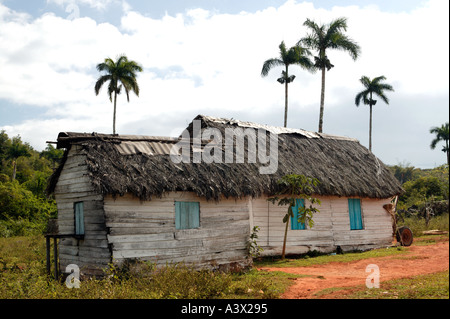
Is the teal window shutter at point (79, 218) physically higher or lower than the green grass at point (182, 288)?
higher

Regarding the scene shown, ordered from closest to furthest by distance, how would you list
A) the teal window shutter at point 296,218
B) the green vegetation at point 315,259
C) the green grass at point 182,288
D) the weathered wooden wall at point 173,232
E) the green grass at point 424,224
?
the green grass at point 182,288, the weathered wooden wall at point 173,232, the green vegetation at point 315,259, the teal window shutter at point 296,218, the green grass at point 424,224

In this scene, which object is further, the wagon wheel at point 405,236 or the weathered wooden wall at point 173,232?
the wagon wheel at point 405,236

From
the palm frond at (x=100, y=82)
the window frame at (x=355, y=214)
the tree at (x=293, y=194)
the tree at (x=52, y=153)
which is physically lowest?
the window frame at (x=355, y=214)

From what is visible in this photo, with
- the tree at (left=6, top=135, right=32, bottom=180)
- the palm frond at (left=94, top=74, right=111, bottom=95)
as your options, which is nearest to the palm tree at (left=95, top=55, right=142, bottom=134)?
the palm frond at (left=94, top=74, right=111, bottom=95)

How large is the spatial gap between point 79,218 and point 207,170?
368cm

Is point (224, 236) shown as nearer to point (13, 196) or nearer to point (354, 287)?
point (354, 287)

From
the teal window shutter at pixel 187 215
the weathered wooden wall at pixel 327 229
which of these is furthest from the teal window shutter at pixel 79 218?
the weathered wooden wall at pixel 327 229

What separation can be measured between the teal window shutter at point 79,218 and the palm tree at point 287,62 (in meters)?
21.2

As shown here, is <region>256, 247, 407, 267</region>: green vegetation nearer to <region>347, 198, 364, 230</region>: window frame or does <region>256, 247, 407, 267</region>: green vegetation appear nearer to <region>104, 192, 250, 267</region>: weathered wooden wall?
<region>347, 198, 364, 230</region>: window frame

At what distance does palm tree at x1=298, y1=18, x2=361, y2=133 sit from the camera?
28516mm

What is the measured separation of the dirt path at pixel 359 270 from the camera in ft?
30.1

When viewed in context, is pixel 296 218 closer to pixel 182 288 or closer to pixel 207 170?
pixel 207 170

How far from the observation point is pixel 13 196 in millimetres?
25328

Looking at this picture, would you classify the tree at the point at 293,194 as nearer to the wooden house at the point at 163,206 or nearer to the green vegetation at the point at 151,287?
the wooden house at the point at 163,206
